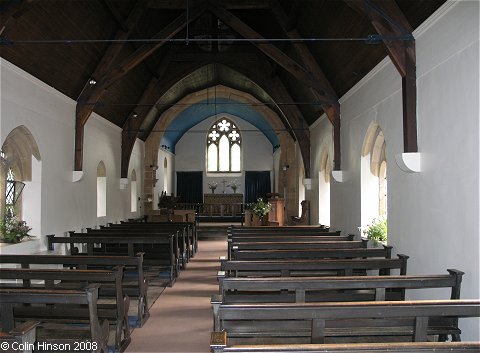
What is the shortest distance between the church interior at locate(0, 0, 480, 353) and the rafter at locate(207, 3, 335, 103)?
0.12 ft

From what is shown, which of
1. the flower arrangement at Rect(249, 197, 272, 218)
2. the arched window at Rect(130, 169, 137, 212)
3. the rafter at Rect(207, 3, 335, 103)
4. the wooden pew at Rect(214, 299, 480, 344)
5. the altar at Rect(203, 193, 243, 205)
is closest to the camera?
the wooden pew at Rect(214, 299, 480, 344)

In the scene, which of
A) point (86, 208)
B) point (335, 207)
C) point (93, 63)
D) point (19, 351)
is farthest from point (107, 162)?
point (19, 351)

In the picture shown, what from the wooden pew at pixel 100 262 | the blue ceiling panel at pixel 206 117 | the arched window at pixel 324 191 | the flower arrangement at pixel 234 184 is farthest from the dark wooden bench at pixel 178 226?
the flower arrangement at pixel 234 184

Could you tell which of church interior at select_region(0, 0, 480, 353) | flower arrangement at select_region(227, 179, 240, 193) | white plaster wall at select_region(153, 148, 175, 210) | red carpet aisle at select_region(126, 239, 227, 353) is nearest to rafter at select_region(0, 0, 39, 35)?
church interior at select_region(0, 0, 480, 353)

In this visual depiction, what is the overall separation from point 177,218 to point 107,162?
15.8 feet

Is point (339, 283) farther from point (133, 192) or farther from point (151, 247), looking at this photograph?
point (133, 192)

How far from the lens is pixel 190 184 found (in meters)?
24.1

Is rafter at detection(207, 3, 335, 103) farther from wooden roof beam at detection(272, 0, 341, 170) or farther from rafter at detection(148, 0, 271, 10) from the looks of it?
rafter at detection(148, 0, 271, 10)

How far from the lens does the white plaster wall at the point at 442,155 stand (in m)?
4.47

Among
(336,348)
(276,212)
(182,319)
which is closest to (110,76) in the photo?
(182,319)

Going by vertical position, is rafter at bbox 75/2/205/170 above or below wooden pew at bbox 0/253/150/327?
above

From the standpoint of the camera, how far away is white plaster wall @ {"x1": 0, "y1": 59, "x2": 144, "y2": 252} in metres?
7.37

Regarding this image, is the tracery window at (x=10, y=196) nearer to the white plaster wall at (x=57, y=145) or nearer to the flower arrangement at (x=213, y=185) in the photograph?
the white plaster wall at (x=57, y=145)

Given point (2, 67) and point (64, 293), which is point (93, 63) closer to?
point (2, 67)
